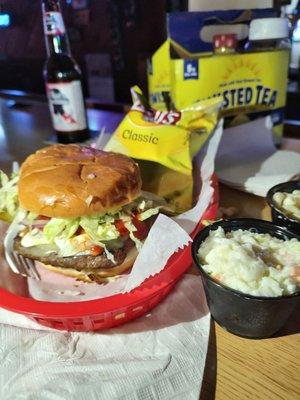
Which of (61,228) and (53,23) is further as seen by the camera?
(53,23)

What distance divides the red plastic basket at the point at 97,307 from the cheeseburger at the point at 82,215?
A: 0.14 metres

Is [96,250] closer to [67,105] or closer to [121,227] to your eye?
[121,227]

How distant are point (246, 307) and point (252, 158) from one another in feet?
2.30

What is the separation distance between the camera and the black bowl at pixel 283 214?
2.11 ft

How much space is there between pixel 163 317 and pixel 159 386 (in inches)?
5.4

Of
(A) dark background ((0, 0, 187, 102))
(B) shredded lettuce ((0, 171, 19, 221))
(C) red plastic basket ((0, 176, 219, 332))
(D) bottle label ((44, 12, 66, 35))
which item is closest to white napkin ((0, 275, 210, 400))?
(C) red plastic basket ((0, 176, 219, 332))

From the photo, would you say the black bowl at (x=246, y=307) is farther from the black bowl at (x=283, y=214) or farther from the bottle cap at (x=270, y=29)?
the bottle cap at (x=270, y=29)

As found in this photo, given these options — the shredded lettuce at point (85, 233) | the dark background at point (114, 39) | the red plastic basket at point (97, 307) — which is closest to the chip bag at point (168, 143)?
the shredded lettuce at point (85, 233)

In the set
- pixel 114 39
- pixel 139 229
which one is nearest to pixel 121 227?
pixel 139 229

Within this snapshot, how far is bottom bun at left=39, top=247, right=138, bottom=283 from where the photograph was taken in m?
0.70

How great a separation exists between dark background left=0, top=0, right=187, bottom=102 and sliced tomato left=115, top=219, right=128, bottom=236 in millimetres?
1201

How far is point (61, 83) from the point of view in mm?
1195

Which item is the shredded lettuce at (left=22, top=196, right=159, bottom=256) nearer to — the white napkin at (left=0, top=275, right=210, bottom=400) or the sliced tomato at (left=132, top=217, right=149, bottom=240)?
the sliced tomato at (left=132, top=217, right=149, bottom=240)

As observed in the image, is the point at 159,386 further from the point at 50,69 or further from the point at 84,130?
the point at 50,69
